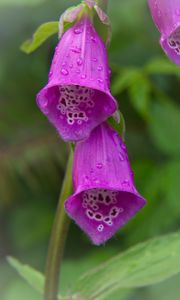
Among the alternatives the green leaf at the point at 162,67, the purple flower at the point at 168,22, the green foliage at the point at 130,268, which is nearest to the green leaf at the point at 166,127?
the green leaf at the point at 162,67

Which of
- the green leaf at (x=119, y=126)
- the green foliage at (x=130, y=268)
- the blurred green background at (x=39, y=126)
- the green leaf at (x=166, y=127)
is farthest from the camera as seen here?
the blurred green background at (x=39, y=126)

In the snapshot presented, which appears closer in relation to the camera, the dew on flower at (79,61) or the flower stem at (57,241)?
the dew on flower at (79,61)

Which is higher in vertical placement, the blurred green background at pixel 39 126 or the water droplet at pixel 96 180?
the water droplet at pixel 96 180

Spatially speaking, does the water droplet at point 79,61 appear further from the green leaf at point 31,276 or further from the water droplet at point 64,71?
the green leaf at point 31,276

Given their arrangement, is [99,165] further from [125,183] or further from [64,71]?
[64,71]

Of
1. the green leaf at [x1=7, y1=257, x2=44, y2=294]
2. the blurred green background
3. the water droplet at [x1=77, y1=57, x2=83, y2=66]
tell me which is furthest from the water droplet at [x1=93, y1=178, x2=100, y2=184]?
the blurred green background

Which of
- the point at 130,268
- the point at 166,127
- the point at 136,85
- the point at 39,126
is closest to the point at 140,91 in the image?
the point at 136,85

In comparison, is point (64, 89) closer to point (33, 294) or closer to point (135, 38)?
point (33, 294)
